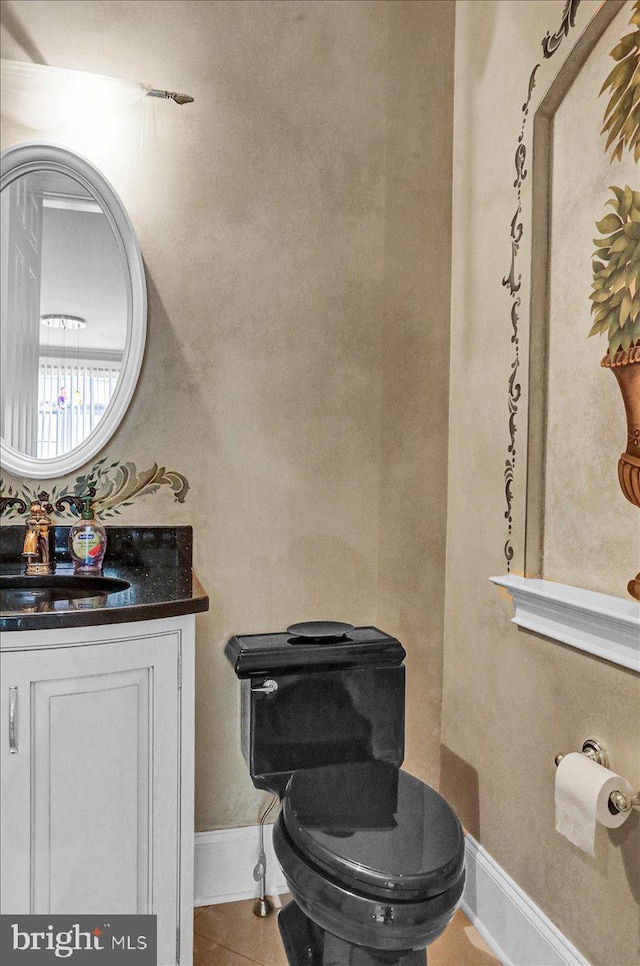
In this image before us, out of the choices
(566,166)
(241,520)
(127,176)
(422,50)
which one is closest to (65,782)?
(241,520)

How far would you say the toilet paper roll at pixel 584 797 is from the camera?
122 centimetres

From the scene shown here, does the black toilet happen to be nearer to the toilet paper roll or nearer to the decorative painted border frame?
the toilet paper roll

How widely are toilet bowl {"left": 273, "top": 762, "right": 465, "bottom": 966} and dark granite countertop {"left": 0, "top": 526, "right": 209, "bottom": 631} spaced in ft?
Result: 1.52

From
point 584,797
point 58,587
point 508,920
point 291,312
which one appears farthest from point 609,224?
point 508,920

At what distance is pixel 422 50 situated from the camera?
2.02m

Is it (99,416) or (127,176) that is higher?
(127,176)

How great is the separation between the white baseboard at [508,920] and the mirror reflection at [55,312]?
4.95ft

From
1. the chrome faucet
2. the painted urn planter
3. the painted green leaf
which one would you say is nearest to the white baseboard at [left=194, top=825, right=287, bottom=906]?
the chrome faucet

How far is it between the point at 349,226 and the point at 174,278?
548 millimetres

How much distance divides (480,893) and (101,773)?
1060mm

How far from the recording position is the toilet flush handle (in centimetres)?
162

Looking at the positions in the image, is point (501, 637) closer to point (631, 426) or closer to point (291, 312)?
point (631, 426)

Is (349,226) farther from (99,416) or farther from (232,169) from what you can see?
(99,416)

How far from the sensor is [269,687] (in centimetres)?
162
